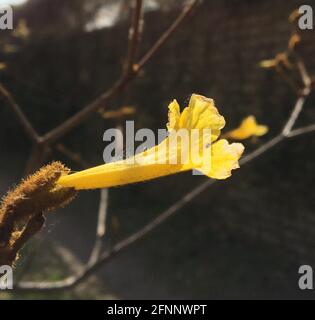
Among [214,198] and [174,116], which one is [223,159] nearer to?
[174,116]

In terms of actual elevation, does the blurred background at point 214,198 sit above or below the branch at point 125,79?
above

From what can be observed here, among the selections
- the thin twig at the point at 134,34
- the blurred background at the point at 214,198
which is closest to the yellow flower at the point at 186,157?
the thin twig at the point at 134,34

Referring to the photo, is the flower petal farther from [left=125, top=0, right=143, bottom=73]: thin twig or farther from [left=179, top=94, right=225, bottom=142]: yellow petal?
[left=125, top=0, right=143, bottom=73]: thin twig

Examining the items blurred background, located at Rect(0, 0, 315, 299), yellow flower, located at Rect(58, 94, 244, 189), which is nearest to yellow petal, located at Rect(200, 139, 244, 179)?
yellow flower, located at Rect(58, 94, 244, 189)

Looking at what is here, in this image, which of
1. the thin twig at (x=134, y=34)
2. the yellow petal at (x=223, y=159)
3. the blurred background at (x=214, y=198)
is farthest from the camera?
the blurred background at (x=214, y=198)

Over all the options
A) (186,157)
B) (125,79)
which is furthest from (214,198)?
(186,157)

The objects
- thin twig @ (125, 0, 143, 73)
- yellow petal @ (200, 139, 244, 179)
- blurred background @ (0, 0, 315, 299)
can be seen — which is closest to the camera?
yellow petal @ (200, 139, 244, 179)

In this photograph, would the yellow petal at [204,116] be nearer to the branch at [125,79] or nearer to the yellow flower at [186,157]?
the yellow flower at [186,157]

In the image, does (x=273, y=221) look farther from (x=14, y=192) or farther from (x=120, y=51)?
(x=14, y=192)
